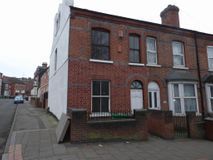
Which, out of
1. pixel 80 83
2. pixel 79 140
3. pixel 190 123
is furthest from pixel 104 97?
pixel 190 123

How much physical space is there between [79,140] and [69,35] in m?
6.19

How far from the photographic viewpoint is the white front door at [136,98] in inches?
446

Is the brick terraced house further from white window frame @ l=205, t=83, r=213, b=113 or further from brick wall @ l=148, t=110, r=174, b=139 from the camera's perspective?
brick wall @ l=148, t=110, r=174, b=139

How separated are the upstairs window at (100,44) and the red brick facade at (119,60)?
1.09 feet

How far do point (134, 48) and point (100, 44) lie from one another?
103 inches

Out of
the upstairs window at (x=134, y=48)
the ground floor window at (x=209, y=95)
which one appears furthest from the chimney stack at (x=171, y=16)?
the ground floor window at (x=209, y=95)

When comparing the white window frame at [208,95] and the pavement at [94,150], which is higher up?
the white window frame at [208,95]

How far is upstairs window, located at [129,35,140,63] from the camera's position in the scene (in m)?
12.0

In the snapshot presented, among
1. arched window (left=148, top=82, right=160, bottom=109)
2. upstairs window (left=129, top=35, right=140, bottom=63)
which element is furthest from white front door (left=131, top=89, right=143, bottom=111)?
upstairs window (left=129, top=35, right=140, bottom=63)

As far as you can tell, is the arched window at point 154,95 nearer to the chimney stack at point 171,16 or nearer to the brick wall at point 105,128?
the brick wall at point 105,128

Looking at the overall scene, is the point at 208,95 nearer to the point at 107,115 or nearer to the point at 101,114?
the point at 107,115

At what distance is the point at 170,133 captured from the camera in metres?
9.07

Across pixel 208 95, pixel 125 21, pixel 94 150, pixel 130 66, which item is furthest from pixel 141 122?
pixel 208 95

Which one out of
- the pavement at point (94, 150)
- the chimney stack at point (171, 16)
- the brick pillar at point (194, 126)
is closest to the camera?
the pavement at point (94, 150)
